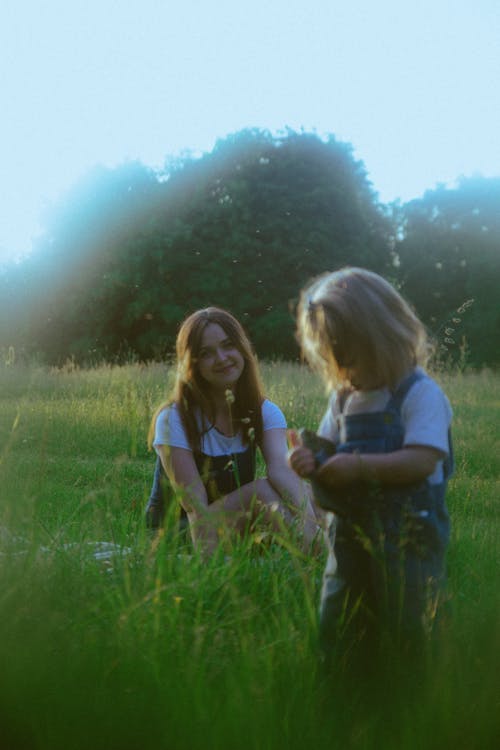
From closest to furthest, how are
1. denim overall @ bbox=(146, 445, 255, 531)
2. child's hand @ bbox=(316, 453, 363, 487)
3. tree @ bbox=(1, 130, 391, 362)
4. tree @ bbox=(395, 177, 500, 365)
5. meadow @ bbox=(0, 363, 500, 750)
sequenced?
meadow @ bbox=(0, 363, 500, 750), child's hand @ bbox=(316, 453, 363, 487), denim overall @ bbox=(146, 445, 255, 531), tree @ bbox=(1, 130, 391, 362), tree @ bbox=(395, 177, 500, 365)

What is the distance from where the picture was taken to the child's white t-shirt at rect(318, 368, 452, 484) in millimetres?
2164

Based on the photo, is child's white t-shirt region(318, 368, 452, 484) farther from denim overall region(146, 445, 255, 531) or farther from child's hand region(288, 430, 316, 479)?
denim overall region(146, 445, 255, 531)

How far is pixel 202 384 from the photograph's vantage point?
4.45 m

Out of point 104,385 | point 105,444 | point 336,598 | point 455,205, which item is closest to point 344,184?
point 455,205

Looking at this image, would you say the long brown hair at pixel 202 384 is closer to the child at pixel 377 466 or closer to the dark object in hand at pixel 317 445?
the child at pixel 377 466

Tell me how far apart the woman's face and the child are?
1874mm

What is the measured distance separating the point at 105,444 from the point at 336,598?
6.84 m

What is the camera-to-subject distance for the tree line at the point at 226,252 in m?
29.6

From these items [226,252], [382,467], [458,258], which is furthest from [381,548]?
[458,258]

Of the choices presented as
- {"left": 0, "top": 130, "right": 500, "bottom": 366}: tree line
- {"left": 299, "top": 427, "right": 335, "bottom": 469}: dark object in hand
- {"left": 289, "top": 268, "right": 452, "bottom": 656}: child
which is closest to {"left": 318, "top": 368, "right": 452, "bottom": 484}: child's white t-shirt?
{"left": 289, "top": 268, "right": 452, "bottom": 656}: child

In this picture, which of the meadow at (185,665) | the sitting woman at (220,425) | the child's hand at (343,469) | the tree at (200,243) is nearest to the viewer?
the meadow at (185,665)

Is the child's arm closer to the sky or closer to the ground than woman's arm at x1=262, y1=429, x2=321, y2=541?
closer to the sky

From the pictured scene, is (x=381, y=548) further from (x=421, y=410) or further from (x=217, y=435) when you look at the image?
(x=217, y=435)

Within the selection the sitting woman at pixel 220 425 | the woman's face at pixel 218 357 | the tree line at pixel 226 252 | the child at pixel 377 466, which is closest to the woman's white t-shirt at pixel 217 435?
the sitting woman at pixel 220 425
